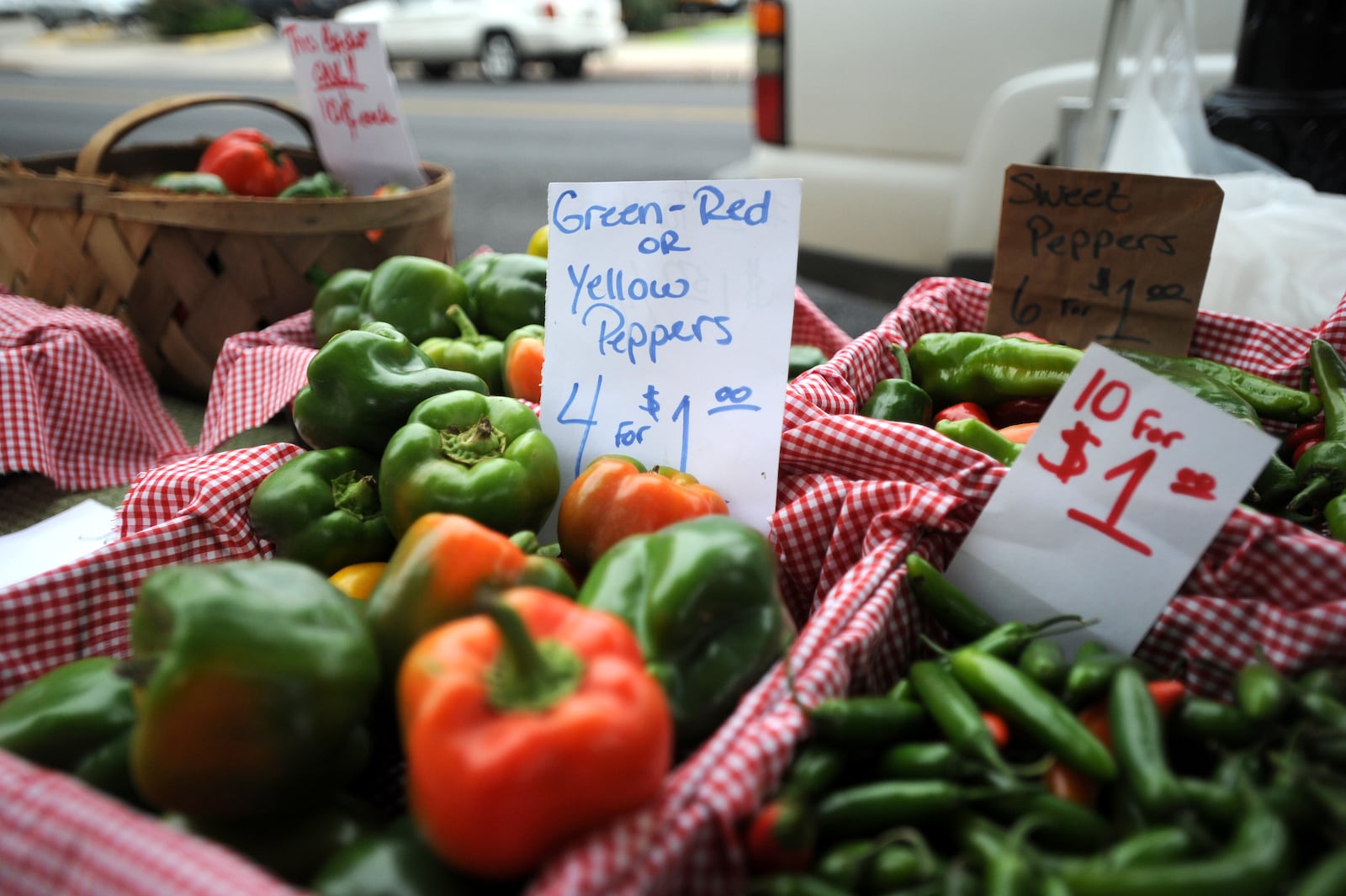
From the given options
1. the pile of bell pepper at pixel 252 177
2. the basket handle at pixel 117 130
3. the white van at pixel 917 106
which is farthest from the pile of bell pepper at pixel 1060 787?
the white van at pixel 917 106

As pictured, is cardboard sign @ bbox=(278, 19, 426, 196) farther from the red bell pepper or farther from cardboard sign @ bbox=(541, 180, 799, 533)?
cardboard sign @ bbox=(541, 180, 799, 533)

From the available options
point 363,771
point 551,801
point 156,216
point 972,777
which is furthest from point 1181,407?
point 156,216

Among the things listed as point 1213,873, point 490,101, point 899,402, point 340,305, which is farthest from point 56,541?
point 490,101

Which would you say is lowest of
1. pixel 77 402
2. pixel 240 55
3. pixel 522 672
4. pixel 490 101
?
pixel 490 101

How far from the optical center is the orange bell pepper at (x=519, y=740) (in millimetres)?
820

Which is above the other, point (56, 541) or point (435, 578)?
point (435, 578)

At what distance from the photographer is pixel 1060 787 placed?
1.04 m

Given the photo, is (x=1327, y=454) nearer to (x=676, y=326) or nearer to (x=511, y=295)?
(x=676, y=326)

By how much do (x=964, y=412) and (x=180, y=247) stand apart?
1943 mm

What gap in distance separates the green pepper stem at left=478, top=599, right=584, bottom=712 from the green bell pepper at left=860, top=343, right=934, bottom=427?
0.97 m

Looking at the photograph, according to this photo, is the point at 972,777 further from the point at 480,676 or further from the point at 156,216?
the point at 156,216

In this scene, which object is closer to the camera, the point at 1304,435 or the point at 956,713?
the point at 956,713

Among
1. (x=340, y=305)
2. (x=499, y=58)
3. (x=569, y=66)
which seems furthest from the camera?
(x=569, y=66)

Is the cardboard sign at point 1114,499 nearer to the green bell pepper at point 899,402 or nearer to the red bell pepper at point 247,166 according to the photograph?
the green bell pepper at point 899,402
